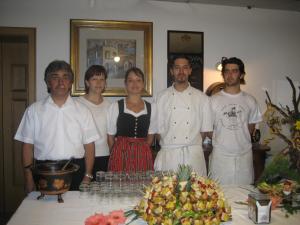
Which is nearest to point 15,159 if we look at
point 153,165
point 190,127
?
point 153,165

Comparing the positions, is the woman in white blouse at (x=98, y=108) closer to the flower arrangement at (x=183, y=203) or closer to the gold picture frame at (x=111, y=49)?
the gold picture frame at (x=111, y=49)

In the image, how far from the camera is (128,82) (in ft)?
8.25

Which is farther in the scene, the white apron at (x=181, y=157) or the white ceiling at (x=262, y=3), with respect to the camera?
the white ceiling at (x=262, y=3)

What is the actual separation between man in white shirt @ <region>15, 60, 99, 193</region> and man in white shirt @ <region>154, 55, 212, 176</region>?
734 mm

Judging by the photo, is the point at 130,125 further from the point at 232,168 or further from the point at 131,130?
the point at 232,168

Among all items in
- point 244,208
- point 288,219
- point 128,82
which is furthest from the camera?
point 128,82

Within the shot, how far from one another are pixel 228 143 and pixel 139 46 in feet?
4.67

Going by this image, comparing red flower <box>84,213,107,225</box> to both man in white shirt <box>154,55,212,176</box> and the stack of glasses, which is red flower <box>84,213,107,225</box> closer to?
the stack of glasses

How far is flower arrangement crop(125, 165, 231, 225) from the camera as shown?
1203mm

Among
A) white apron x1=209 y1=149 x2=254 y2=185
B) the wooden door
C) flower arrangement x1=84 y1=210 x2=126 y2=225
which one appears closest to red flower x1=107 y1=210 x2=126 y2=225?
flower arrangement x1=84 y1=210 x2=126 y2=225

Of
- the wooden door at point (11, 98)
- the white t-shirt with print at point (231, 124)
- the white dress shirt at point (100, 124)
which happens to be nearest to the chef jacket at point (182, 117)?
the white t-shirt with print at point (231, 124)

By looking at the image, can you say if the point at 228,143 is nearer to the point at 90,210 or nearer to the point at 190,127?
the point at 190,127

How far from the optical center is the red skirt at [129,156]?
2.43 meters

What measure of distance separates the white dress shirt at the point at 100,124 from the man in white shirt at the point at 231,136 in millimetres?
947
